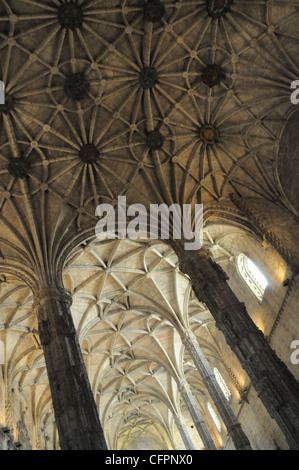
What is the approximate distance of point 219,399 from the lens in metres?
18.6

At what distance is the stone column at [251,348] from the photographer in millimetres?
12023

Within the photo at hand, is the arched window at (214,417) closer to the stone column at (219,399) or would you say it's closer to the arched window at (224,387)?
the arched window at (224,387)

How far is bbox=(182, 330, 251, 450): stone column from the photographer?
56.0ft

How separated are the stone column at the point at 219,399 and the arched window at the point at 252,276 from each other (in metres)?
4.50

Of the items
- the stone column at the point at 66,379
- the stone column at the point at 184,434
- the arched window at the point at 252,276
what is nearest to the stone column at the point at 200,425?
the stone column at the point at 184,434

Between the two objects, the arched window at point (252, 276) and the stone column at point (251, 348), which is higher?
the arched window at point (252, 276)

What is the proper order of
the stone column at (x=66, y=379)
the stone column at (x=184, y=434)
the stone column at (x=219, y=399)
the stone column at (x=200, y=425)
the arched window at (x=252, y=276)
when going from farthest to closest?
1. the stone column at (x=184, y=434)
2. the stone column at (x=200, y=425)
3. the arched window at (x=252, y=276)
4. the stone column at (x=219, y=399)
5. the stone column at (x=66, y=379)

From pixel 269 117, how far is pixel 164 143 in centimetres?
519

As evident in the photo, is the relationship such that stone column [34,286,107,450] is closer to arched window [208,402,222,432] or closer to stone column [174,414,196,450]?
stone column [174,414,196,450]

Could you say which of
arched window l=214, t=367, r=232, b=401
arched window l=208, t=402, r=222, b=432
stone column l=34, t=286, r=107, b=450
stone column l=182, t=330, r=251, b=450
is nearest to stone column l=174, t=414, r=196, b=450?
arched window l=208, t=402, r=222, b=432

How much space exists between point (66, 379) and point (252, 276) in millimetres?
12649

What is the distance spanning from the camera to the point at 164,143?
18.8 m
